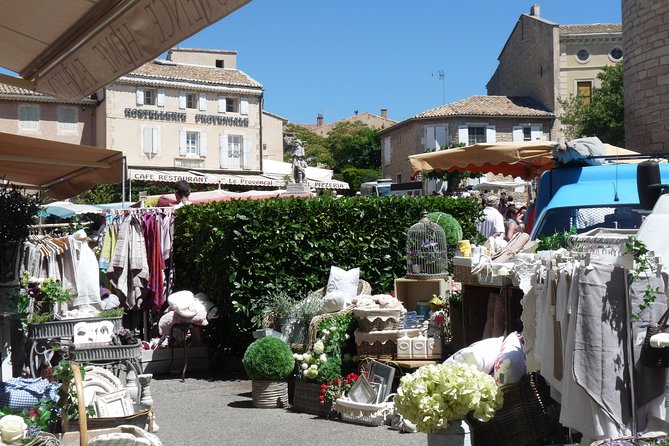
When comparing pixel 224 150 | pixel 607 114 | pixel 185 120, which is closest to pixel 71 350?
pixel 607 114

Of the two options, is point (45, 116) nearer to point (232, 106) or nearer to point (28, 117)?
point (28, 117)

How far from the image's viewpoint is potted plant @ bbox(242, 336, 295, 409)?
866cm

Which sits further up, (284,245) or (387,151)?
(387,151)

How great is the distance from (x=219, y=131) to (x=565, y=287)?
47.0 meters

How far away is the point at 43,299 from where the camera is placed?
26.9 ft

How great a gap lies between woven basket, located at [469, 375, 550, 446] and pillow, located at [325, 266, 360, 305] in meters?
3.79

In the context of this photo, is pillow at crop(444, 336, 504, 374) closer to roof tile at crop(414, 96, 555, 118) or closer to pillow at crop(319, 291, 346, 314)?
pillow at crop(319, 291, 346, 314)

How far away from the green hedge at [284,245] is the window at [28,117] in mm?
39766

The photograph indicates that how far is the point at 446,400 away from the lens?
5.33 meters

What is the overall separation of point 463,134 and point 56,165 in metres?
46.8

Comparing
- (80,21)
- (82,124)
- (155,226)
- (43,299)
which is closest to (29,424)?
(80,21)

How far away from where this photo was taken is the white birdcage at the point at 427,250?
10250mm

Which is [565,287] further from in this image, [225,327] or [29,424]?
[225,327]

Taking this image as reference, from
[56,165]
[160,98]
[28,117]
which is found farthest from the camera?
[160,98]
